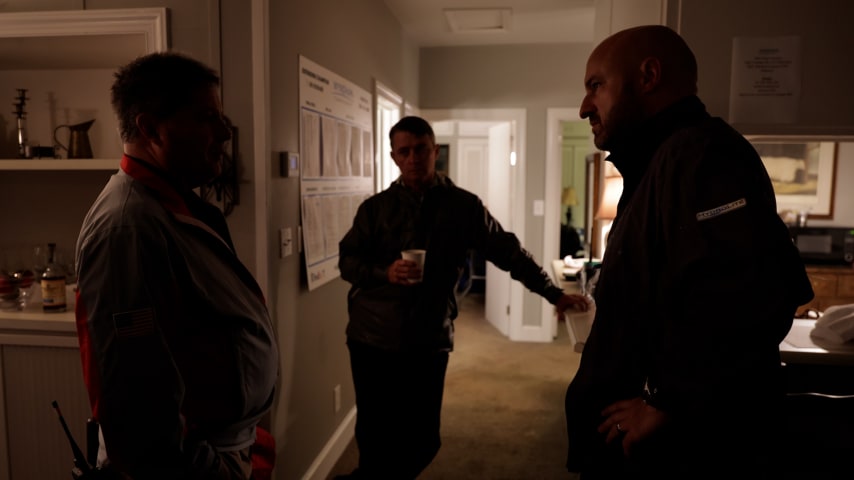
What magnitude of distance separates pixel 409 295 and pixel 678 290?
1231mm

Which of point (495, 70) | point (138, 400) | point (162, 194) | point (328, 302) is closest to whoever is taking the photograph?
point (138, 400)

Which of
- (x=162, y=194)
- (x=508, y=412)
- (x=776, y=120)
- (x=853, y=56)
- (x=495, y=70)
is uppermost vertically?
(x=495, y=70)

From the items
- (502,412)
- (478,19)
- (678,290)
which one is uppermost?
(478,19)

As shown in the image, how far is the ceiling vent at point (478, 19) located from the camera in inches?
157

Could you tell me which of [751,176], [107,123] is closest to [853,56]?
[751,176]

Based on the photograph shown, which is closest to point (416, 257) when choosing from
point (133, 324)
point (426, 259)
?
point (426, 259)

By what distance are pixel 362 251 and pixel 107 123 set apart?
45.3 inches

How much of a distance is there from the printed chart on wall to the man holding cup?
37 centimetres

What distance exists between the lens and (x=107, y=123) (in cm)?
230

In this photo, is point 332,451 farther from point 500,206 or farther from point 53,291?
point 500,206

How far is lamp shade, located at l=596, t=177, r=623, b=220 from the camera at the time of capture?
329 centimetres

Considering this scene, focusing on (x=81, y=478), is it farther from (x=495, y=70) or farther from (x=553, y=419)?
(x=495, y=70)

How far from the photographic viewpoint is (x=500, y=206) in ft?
17.9

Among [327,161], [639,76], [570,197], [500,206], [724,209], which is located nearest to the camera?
[724,209]
